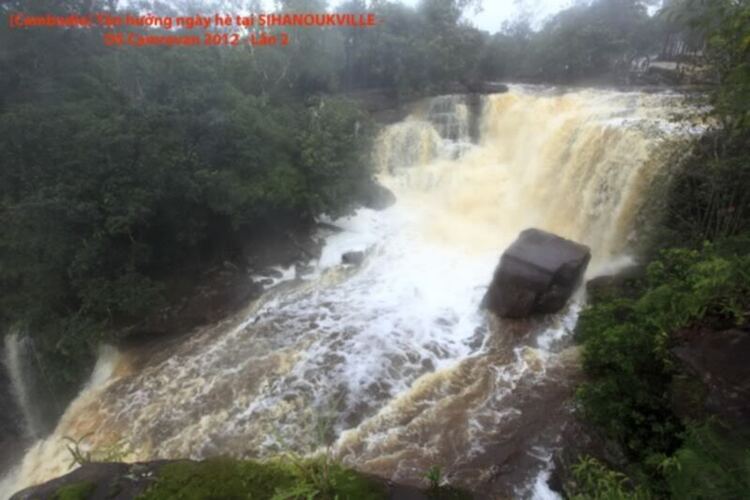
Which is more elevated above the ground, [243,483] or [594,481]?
[243,483]

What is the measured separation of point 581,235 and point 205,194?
32.1ft

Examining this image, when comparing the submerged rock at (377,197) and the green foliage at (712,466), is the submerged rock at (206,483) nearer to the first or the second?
the green foliage at (712,466)

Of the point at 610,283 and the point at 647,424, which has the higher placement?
the point at 647,424

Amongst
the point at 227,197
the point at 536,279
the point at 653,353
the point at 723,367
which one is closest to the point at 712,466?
the point at 723,367

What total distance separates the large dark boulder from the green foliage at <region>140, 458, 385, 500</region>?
6.91 metres

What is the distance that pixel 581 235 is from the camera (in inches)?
451

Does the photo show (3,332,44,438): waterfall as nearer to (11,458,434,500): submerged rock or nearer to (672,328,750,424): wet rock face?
(11,458,434,500): submerged rock

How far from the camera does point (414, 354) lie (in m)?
8.44

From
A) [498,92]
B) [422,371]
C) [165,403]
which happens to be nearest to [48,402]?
[165,403]

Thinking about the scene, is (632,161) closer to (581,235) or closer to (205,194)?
(581,235)

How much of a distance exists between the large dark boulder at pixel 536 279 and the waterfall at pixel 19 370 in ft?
33.5

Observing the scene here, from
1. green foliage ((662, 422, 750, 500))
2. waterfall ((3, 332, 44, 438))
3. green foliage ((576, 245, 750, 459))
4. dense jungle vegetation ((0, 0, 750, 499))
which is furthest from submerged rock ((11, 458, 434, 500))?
waterfall ((3, 332, 44, 438))

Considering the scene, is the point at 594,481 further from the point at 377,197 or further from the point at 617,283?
the point at 377,197

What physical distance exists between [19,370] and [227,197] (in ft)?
19.3
